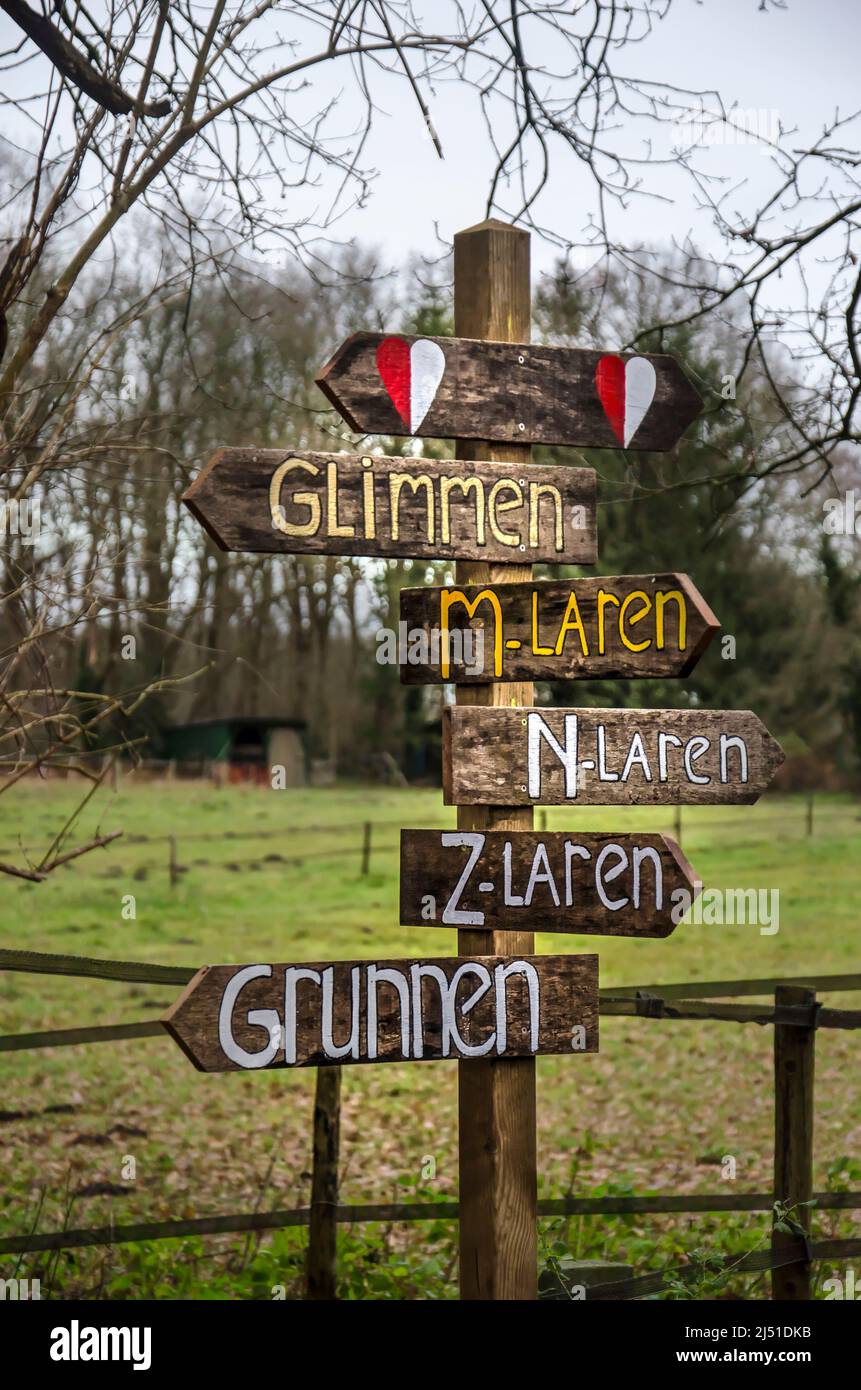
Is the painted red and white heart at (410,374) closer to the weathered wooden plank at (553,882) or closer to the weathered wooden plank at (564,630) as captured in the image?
the weathered wooden plank at (564,630)

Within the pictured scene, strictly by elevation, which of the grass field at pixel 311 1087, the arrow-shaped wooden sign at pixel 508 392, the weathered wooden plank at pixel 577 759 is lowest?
the grass field at pixel 311 1087

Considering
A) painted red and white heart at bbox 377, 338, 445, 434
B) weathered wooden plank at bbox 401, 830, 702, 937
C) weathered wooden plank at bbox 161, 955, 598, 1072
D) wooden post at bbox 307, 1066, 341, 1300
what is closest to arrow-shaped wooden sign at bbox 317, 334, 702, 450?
painted red and white heart at bbox 377, 338, 445, 434

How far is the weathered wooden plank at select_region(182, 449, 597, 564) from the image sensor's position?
3502mm

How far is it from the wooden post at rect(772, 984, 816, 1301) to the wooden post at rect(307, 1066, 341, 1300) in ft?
5.77

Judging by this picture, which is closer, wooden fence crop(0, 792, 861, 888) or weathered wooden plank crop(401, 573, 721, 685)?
weathered wooden plank crop(401, 573, 721, 685)

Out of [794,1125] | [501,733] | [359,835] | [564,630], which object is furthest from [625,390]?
[359,835]

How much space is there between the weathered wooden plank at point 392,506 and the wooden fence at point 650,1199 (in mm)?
2282

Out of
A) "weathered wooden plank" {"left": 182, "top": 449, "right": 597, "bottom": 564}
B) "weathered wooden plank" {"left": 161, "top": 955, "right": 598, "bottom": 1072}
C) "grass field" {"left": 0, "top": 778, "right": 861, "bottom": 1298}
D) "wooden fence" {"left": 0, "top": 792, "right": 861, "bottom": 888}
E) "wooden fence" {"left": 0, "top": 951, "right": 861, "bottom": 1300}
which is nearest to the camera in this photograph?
"weathered wooden plank" {"left": 161, "top": 955, "right": 598, "bottom": 1072}

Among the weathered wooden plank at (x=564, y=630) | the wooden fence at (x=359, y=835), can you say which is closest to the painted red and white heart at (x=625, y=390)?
the weathered wooden plank at (x=564, y=630)

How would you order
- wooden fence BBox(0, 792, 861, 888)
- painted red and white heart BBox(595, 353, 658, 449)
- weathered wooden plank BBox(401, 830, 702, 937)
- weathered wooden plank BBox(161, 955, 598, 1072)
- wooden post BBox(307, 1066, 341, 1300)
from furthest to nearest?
1. wooden fence BBox(0, 792, 861, 888)
2. wooden post BBox(307, 1066, 341, 1300)
3. painted red and white heart BBox(595, 353, 658, 449)
4. weathered wooden plank BBox(401, 830, 702, 937)
5. weathered wooden plank BBox(161, 955, 598, 1072)

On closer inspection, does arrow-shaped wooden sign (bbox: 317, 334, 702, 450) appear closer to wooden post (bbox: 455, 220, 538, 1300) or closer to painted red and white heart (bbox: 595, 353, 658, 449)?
painted red and white heart (bbox: 595, 353, 658, 449)

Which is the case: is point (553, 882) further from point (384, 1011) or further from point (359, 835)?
point (359, 835)

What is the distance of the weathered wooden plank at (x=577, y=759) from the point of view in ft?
12.1
